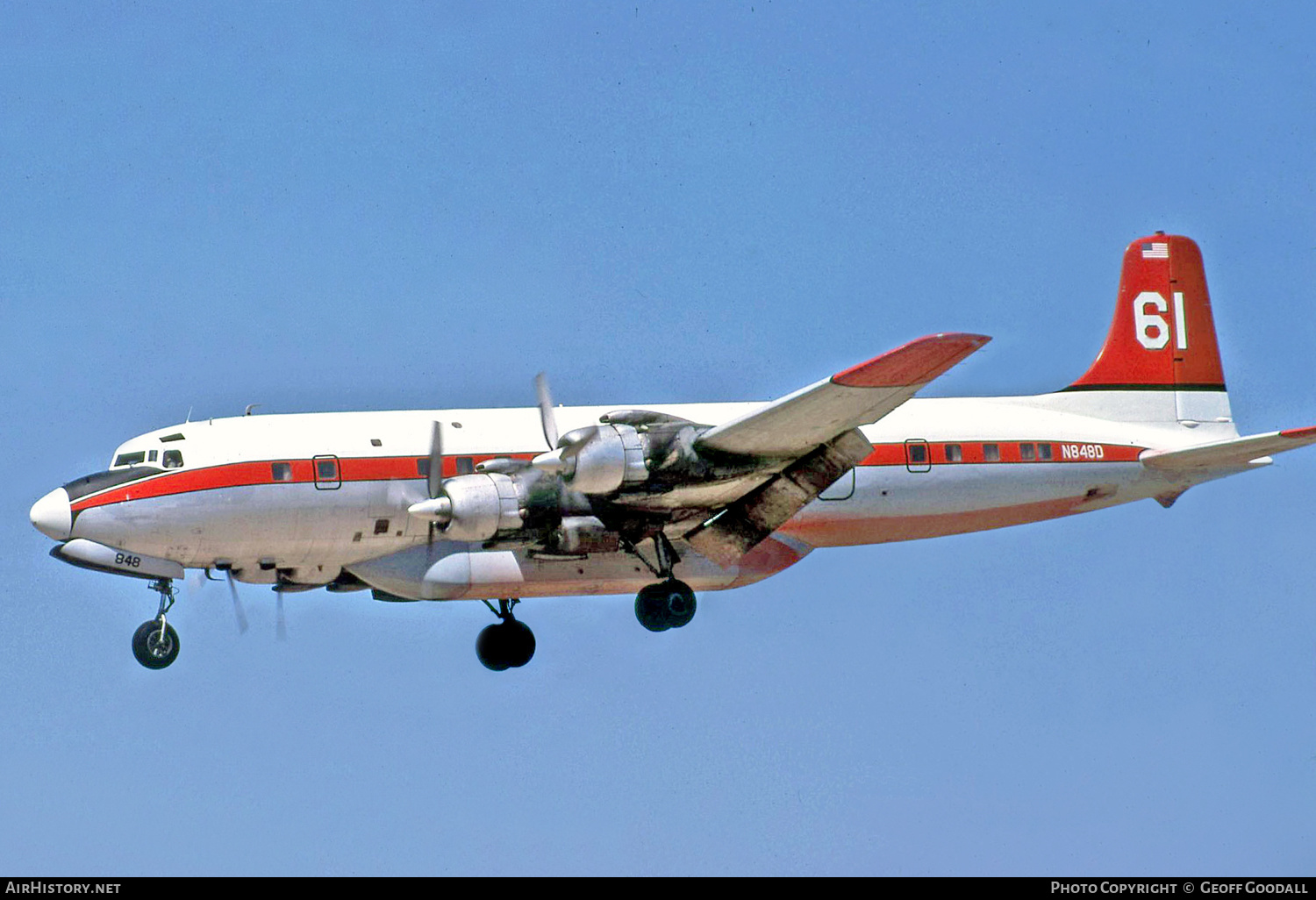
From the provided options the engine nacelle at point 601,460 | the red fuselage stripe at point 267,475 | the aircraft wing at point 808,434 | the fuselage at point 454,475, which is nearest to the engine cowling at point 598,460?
the engine nacelle at point 601,460

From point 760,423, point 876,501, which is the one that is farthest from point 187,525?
point 876,501

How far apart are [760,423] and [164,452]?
828 cm

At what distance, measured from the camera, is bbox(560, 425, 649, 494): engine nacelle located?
83.9 ft

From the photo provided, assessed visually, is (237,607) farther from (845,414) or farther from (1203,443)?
(1203,443)

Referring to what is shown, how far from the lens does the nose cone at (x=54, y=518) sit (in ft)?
88.6

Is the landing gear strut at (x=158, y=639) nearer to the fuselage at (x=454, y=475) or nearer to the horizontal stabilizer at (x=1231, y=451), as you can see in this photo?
the fuselage at (x=454, y=475)

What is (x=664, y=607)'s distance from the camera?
27.2 metres

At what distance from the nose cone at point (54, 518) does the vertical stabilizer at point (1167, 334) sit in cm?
1591

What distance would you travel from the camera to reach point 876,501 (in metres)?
29.3

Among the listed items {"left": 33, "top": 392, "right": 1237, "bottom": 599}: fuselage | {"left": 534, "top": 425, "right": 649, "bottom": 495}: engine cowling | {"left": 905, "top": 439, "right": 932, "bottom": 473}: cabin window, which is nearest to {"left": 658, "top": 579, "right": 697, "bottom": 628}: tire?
{"left": 33, "top": 392, "right": 1237, "bottom": 599}: fuselage

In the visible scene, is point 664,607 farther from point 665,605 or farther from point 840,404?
point 840,404

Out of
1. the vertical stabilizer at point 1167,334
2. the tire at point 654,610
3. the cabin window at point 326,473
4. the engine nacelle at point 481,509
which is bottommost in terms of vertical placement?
the tire at point 654,610

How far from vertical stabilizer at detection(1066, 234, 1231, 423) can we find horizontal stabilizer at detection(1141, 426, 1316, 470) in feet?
5.01

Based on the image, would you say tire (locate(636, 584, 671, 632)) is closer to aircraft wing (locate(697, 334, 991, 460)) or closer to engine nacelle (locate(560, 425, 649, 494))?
engine nacelle (locate(560, 425, 649, 494))
